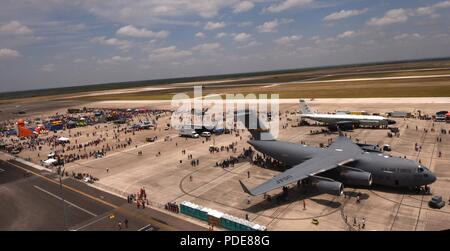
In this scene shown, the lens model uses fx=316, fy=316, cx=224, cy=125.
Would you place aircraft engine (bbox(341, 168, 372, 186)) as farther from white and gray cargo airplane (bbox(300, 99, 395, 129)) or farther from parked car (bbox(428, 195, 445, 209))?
white and gray cargo airplane (bbox(300, 99, 395, 129))

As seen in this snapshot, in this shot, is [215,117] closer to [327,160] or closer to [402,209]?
[327,160]

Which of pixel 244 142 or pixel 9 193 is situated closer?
pixel 9 193

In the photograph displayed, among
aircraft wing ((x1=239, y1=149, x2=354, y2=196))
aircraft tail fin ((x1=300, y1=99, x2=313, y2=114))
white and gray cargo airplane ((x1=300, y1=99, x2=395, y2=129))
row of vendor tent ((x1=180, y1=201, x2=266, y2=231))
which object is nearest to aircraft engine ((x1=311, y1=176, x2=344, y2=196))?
aircraft wing ((x1=239, y1=149, x2=354, y2=196))

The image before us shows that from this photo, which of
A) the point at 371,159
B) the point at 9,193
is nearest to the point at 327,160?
the point at 371,159

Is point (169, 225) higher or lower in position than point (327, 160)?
lower

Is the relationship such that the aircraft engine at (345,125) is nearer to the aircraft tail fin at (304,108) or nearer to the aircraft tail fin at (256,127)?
the aircraft tail fin at (304,108)

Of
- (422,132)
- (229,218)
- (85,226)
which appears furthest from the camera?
(422,132)

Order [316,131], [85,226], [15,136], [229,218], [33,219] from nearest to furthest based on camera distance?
[229,218], [85,226], [33,219], [316,131], [15,136]
